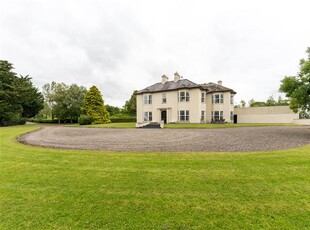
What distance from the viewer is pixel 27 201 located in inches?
130

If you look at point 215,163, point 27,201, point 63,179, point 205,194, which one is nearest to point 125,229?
point 205,194

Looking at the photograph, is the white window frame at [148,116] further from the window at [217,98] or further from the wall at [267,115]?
the wall at [267,115]

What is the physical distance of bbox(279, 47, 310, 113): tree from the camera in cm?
1299

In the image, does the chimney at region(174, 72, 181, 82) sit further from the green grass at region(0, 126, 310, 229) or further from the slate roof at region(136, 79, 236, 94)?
the green grass at region(0, 126, 310, 229)

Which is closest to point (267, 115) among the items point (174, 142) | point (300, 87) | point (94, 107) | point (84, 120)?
point (300, 87)

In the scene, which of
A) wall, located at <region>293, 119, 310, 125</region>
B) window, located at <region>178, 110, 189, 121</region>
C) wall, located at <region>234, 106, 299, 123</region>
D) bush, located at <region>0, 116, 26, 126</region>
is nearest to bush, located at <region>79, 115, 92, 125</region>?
bush, located at <region>0, 116, 26, 126</region>

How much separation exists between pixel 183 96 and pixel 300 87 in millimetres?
16824

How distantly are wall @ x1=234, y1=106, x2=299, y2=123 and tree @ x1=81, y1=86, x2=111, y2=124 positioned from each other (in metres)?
29.5

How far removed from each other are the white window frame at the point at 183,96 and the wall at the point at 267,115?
46.0 ft

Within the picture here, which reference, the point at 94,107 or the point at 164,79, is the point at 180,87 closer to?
the point at 164,79

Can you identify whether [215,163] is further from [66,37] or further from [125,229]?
[66,37]

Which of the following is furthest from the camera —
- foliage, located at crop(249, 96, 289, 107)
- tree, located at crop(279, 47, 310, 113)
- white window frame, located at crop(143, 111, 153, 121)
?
foliage, located at crop(249, 96, 289, 107)

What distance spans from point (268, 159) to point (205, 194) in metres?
3.83

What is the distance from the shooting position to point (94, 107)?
119ft
